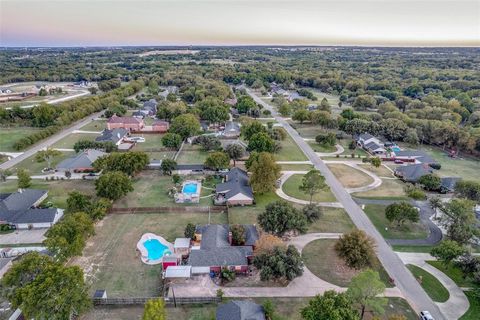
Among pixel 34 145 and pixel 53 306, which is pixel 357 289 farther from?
pixel 34 145

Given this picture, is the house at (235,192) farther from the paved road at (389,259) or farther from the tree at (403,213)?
the tree at (403,213)

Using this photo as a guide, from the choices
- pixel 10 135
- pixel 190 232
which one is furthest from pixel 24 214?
pixel 10 135

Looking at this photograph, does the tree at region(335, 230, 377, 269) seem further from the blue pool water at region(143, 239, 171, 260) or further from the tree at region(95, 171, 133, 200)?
the tree at region(95, 171, 133, 200)

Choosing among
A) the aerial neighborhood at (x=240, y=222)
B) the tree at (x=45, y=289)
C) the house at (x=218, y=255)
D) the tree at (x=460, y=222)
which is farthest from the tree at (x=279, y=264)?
the tree at (x=460, y=222)

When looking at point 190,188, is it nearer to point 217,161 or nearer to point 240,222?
point 217,161

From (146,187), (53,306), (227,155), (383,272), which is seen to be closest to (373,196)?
(383,272)

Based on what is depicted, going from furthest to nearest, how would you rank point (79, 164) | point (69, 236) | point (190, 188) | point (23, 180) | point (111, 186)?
point (79, 164), point (190, 188), point (23, 180), point (111, 186), point (69, 236)
